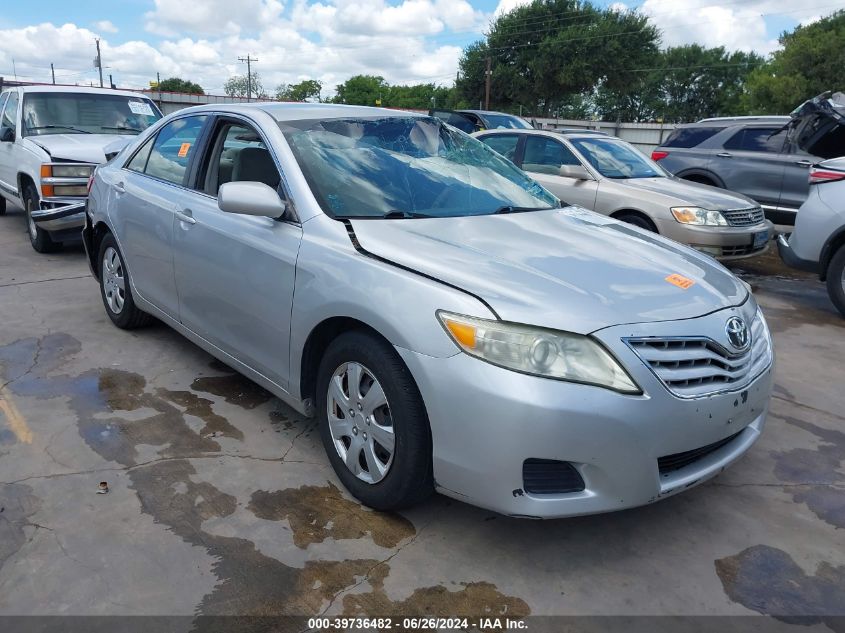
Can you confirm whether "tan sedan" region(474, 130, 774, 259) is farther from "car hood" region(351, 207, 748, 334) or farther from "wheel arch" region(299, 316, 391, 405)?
"wheel arch" region(299, 316, 391, 405)

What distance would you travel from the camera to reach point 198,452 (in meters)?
3.38

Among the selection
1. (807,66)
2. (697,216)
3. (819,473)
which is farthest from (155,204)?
(807,66)

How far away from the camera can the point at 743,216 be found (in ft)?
23.4

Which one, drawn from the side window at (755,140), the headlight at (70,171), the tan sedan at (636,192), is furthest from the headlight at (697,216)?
the headlight at (70,171)

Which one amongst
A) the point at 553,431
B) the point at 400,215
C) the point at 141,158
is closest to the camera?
the point at 553,431

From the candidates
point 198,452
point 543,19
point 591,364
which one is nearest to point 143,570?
point 198,452

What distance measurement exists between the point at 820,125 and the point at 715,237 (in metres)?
2.26

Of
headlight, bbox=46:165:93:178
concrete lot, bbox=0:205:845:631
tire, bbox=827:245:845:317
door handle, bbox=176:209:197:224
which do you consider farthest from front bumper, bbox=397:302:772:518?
headlight, bbox=46:165:93:178

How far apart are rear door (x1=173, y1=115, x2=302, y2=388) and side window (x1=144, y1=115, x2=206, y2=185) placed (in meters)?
0.22

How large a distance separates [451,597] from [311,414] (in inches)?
44.8

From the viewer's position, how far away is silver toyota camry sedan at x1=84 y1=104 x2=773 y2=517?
235 centimetres

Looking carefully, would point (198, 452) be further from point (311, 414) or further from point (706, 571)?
point (706, 571)

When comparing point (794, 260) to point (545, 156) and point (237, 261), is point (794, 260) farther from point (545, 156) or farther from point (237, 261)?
point (237, 261)

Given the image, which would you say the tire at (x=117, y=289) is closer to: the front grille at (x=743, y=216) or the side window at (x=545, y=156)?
the side window at (x=545, y=156)
